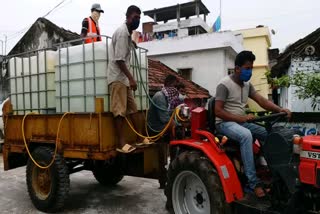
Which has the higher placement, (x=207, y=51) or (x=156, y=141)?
(x=207, y=51)

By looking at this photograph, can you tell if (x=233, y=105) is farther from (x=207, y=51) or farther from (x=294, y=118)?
(x=207, y=51)

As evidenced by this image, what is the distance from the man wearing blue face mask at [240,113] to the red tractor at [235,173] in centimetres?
15

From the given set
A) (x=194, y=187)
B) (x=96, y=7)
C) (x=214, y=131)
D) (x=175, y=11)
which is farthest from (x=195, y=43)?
(x=175, y=11)

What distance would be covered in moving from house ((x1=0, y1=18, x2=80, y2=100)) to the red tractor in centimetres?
1362

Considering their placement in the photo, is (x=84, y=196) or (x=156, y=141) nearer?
(x=156, y=141)

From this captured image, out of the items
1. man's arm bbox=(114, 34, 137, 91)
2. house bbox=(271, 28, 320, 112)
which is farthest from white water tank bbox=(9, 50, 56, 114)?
house bbox=(271, 28, 320, 112)

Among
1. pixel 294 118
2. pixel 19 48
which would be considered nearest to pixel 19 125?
pixel 294 118

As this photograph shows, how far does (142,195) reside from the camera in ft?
21.9

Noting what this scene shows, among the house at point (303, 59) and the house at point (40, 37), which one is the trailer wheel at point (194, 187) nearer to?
the house at point (303, 59)

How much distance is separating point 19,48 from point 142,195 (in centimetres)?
1466

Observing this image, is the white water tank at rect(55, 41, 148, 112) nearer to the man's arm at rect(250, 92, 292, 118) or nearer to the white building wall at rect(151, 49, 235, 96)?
the man's arm at rect(250, 92, 292, 118)

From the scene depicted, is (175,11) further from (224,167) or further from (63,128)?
(224,167)

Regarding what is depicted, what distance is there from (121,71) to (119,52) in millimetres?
276

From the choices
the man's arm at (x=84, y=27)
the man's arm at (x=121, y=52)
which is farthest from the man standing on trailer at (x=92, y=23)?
the man's arm at (x=121, y=52)
